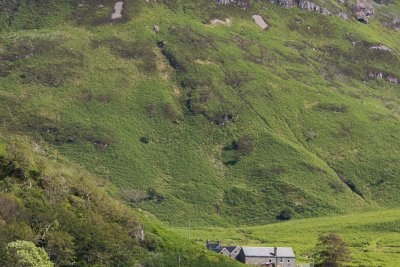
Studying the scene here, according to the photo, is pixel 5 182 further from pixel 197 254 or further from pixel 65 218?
pixel 197 254

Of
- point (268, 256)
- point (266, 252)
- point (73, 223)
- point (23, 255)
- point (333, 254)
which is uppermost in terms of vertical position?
point (23, 255)

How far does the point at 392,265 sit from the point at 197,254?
206 ft

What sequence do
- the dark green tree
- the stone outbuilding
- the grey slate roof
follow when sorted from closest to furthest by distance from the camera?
the dark green tree
the stone outbuilding
the grey slate roof

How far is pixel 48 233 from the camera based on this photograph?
10569 cm

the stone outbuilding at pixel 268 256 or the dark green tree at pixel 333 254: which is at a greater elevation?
the dark green tree at pixel 333 254

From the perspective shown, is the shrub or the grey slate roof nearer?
the shrub

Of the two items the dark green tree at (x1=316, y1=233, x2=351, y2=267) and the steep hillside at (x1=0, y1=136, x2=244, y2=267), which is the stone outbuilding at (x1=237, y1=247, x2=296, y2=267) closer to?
the dark green tree at (x1=316, y1=233, x2=351, y2=267)

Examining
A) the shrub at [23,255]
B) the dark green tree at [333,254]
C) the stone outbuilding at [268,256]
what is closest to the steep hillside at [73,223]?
the shrub at [23,255]

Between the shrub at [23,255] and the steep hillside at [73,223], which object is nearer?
the shrub at [23,255]

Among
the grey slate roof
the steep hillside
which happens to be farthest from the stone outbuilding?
the steep hillside

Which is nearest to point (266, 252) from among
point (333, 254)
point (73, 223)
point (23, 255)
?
point (333, 254)

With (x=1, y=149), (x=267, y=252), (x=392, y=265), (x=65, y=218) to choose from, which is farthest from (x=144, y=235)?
(x=392, y=265)

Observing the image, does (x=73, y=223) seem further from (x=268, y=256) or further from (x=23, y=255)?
(x=268, y=256)

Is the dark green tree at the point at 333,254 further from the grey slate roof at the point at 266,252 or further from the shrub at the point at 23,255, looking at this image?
the shrub at the point at 23,255
